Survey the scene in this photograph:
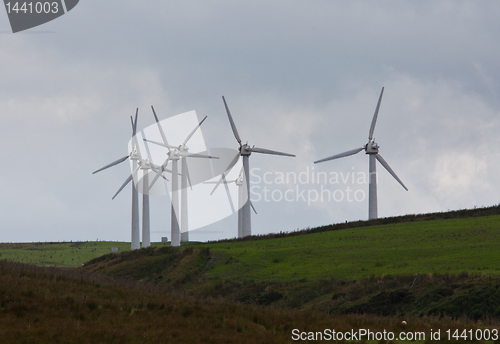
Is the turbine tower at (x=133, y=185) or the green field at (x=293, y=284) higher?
the turbine tower at (x=133, y=185)

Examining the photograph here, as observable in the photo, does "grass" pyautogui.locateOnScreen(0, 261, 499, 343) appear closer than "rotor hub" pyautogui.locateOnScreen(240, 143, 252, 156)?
Yes

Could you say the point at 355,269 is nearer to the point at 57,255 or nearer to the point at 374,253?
the point at 374,253

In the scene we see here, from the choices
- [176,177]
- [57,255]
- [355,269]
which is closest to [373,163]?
[176,177]

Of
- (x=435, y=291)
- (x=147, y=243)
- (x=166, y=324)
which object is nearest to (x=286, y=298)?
(x=435, y=291)

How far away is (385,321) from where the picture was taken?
858 inches

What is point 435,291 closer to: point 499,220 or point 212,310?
point 212,310

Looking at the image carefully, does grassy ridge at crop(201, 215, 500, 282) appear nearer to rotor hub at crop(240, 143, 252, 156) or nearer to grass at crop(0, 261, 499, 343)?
grass at crop(0, 261, 499, 343)
